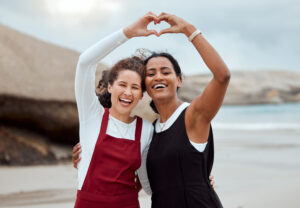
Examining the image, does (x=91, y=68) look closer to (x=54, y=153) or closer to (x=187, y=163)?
(x=187, y=163)

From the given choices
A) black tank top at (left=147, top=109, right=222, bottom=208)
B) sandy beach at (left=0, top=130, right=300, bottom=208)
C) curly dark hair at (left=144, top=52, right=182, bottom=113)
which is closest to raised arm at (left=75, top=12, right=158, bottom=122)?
curly dark hair at (left=144, top=52, right=182, bottom=113)

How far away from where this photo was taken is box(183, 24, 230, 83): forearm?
79.7 inches

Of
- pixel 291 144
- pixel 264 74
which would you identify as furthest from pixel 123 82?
pixel 264 74

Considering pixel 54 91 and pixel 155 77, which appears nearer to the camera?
pixel 155 77

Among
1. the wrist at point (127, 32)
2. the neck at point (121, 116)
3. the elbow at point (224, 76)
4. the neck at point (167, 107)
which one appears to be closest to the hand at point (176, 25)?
the wrist at point (127, 32)

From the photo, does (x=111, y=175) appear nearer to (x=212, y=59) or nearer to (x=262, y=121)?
(x=212, y=59)

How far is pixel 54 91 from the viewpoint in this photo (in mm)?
5988

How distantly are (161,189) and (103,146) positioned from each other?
421 millimetres

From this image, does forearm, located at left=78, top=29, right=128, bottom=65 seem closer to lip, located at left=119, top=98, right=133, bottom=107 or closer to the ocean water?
lip, located at left=119, top=98, right=133, bottom=107

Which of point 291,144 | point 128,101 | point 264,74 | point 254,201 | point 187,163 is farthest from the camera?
point 264,74

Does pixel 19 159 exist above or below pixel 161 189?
above

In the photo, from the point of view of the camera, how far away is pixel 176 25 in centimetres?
219

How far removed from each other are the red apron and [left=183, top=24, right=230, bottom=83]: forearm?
0.65m

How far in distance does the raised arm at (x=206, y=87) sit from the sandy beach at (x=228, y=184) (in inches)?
86.0
